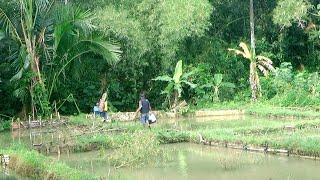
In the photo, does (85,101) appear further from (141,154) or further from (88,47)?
(141,154)

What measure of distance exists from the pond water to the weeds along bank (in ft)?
1.14

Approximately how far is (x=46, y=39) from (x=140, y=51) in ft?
14.5

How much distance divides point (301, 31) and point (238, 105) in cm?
588

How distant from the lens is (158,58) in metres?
24.1

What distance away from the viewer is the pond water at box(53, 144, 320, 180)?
31.8 feet

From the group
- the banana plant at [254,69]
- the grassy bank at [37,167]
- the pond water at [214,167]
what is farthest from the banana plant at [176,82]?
the grassy bank at [37,167]

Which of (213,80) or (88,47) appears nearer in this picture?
(88,47)

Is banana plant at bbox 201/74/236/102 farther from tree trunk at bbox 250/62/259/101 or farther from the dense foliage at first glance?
tree trunk at bbox 250/62/259/101

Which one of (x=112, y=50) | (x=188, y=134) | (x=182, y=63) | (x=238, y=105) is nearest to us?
(x=188, y=134)

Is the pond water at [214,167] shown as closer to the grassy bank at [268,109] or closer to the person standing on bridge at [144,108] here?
the person standing on bridge at [144,108]

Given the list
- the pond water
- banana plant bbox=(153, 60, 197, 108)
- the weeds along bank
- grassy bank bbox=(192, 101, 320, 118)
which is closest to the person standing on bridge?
the weeds along bank

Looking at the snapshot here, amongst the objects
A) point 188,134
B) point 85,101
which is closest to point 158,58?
point 85,101

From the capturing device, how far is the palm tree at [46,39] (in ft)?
61.8

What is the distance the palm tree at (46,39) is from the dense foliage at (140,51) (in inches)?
1.4
